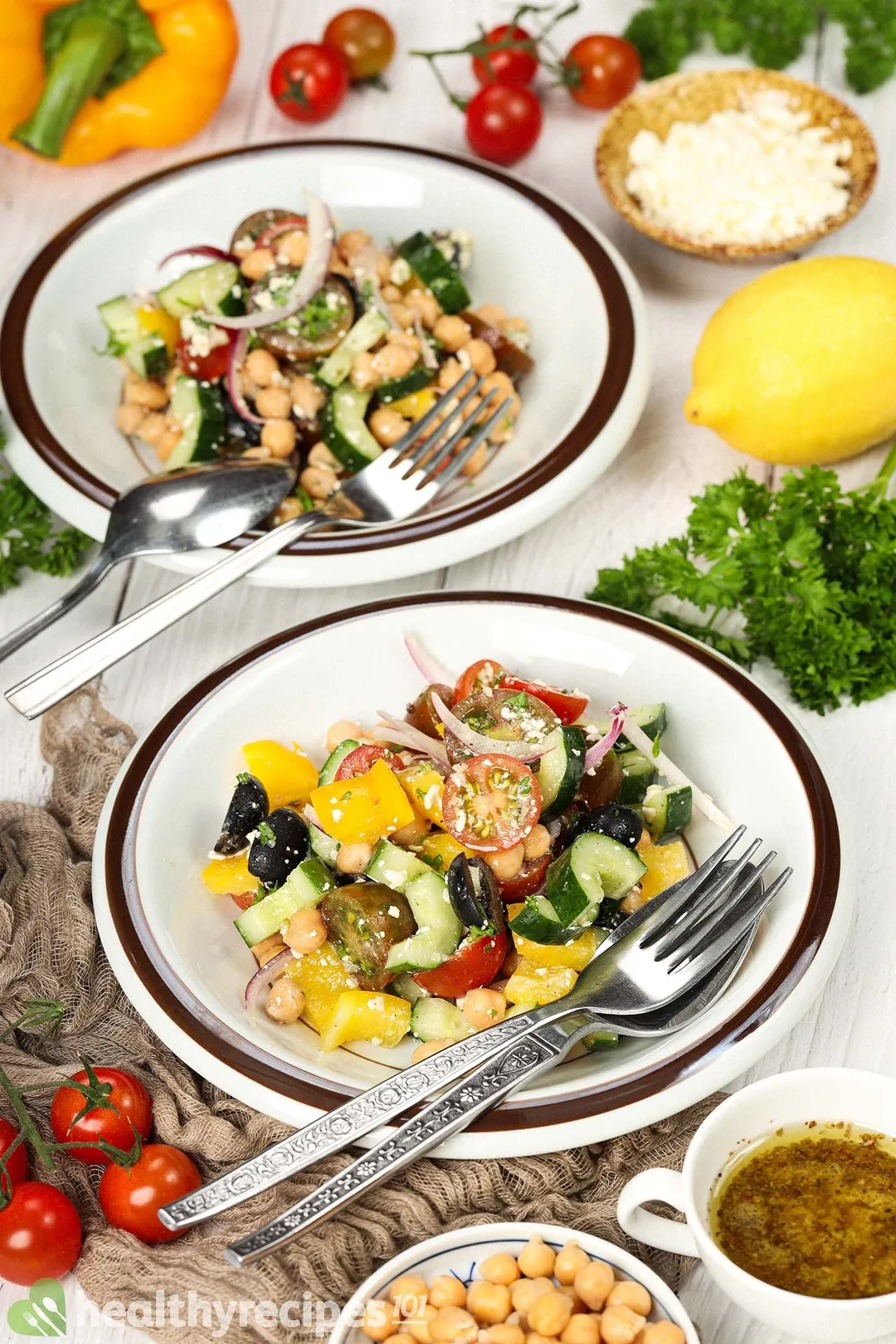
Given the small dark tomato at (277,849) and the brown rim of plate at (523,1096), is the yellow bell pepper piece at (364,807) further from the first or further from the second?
the brown rim of plate at (523,1096)

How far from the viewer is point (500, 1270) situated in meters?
1.69

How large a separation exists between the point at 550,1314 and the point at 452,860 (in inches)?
27.2

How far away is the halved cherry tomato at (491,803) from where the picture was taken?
2.04 m

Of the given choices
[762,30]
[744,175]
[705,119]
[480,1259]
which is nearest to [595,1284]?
[480,1259]

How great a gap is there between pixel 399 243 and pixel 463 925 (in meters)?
1.92

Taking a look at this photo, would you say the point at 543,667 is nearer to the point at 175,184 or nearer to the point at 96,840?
the point at 96,840

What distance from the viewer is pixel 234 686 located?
2.36 metres

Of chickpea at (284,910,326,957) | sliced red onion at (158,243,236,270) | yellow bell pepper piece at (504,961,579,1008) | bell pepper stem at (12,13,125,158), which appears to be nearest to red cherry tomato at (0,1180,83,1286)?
chickpea at (284,910,326,957)

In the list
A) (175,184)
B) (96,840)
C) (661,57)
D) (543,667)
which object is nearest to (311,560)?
(543,667)

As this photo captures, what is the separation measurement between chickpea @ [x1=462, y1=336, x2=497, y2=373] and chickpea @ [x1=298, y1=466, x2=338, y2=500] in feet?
1.36

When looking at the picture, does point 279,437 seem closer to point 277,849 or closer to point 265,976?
point 277,849

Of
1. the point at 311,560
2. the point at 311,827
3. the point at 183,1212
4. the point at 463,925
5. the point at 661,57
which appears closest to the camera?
the point at 183,1212

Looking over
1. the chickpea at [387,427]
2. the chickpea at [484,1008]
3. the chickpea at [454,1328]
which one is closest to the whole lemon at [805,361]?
the chickpea at [387,427]

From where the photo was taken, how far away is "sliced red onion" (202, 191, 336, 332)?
9.39 feet
